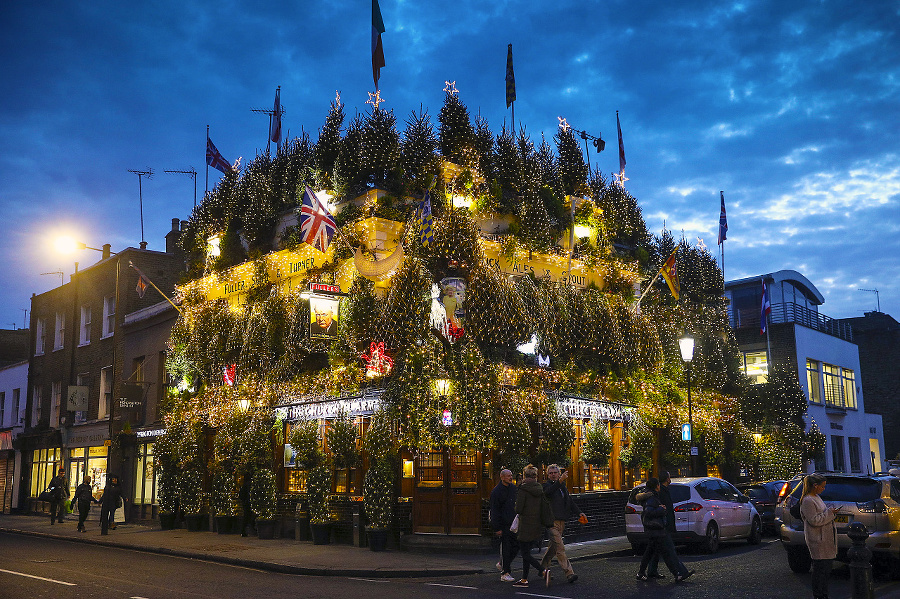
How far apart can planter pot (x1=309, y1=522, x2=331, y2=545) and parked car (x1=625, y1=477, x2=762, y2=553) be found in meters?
7.38

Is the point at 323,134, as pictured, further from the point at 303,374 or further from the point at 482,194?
the point at 303,374

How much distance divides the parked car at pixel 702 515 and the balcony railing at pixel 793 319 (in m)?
21.5

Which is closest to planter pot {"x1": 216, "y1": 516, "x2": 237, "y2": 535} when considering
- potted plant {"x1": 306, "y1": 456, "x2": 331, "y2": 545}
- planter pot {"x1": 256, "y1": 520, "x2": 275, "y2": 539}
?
planter pot {"x1": 256, "y1": 520, "x2": 275, "y2": 539}

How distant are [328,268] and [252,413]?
490 centimetres

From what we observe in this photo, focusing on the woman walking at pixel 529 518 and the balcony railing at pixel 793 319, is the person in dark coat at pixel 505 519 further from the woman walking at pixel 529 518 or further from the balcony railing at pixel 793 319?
the balcony railing at pixel 793 319

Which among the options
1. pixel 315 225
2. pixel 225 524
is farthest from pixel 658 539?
pixel 225 524

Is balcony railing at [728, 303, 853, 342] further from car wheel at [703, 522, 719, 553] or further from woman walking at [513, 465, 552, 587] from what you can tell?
woman walking at [513, 465, 552, 587]

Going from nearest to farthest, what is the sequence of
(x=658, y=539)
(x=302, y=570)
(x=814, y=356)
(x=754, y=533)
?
(x=658, y=539) < (x=302, y=570) < (x=754, y=533) < (x=814, y=356)

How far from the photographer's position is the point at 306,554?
56.2ft

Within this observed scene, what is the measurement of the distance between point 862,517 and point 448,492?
8967 millimetres

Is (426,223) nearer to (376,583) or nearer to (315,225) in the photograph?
(315,225)

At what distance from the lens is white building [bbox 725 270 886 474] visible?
119ft

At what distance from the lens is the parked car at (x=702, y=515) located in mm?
16344

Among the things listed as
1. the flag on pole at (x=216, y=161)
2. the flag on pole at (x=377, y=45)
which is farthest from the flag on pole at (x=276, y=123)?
the flag on pole at (x=377, y=45)
